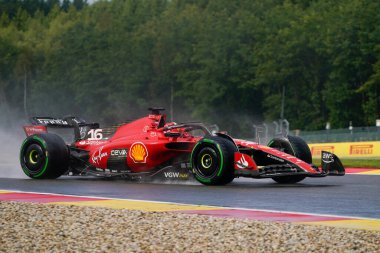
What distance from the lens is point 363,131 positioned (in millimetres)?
36156

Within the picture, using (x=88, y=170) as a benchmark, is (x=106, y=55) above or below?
above

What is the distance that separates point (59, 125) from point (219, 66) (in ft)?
228

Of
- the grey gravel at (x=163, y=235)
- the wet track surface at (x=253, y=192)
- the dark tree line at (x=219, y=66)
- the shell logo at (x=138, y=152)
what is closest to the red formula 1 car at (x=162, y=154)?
the shell logo at (x=138, y=152)

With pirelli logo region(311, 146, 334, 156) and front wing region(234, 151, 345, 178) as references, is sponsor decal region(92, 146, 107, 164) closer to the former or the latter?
front wing region(234, 151, 345, 178)

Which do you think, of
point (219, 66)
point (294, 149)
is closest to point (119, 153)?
point (294, 149)

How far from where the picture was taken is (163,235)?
29.7 feet

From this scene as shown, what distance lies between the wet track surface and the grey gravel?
6.38ft

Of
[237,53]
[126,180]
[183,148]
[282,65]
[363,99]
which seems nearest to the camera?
[183,148]

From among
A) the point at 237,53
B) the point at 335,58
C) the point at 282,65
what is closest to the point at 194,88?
the point at 237,53

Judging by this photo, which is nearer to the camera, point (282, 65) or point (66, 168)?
point (66, 168)

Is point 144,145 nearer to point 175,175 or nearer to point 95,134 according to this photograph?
point 175,175

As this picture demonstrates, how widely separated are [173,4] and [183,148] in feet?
386

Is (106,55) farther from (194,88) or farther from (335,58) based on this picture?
(335,58)

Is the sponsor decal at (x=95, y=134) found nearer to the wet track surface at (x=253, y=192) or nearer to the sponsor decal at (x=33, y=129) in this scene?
the wet track surface at (x=253, y=192)
